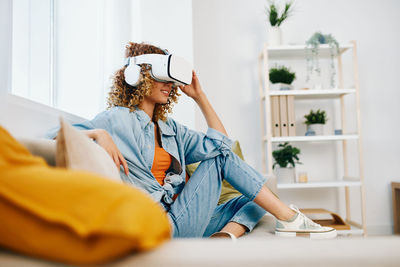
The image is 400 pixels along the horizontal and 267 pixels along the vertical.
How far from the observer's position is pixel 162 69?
154cm

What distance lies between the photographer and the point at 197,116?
3.23 m

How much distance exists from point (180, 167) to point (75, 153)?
0.81 metres

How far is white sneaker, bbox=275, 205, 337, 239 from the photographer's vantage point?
4.71 feet

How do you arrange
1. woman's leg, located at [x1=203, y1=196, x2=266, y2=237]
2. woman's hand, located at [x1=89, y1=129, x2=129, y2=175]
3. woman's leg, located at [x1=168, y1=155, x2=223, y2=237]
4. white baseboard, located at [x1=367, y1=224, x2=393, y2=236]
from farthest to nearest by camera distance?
white baseboard, located at [x1=367, y1=224, x2=393, y2=236] < woman's leg, located at [x1=203, y1=196, x2=266, y2=237] < woman's leg, located at [x1=168, y1=155, x2=223, y2=237] < woman's hand, located at [x1=89, y1=129, x2=129, y2=175]

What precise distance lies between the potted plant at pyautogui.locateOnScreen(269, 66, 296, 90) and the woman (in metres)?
1.36

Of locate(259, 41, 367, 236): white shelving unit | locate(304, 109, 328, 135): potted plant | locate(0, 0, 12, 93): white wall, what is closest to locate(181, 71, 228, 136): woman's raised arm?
locate(0, 0, 12, 93): white wall

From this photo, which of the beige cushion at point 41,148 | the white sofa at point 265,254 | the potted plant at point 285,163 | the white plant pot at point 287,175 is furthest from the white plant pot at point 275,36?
the white sofa at point 265,254

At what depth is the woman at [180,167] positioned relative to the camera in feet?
4.54

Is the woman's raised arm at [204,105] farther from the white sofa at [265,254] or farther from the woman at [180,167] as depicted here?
the white sofa at [265,254]

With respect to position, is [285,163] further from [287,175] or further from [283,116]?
[283,116]

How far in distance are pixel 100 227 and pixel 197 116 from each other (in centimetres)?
280

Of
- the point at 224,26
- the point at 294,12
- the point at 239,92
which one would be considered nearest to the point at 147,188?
the point at 239,92

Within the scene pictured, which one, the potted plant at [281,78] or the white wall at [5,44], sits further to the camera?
the potted plant at [281,78]

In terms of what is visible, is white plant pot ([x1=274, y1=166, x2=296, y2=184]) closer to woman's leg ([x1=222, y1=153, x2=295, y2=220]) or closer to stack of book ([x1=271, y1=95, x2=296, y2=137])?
stack of book ([x1=271, y1=95, x2=296, y2=137])
